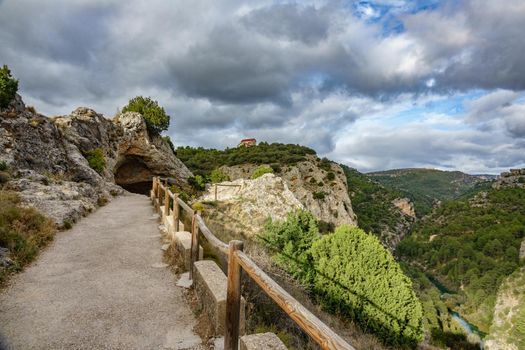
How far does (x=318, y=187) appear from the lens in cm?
5294

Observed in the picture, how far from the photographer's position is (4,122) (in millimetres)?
14977

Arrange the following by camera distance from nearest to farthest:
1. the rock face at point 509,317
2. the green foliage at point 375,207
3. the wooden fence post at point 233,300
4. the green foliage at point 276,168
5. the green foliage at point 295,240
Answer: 1. the wooden fence post at point 233,300
2. the green foliage at point 295,240
3. the rock face at point 509,317
4. the green foliage at point 276,168
5. the green foliage at point 375,207

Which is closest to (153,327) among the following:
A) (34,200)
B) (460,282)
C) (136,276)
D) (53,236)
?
(136,276)

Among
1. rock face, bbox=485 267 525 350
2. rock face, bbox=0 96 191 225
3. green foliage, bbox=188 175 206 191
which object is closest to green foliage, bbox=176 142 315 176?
rock face, bbox=0 96 191 225

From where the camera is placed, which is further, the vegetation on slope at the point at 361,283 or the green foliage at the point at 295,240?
the green foliage at the point at 295,240

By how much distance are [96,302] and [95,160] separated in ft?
62.0

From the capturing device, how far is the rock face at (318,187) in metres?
46.4

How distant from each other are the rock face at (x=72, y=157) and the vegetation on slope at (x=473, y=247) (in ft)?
267

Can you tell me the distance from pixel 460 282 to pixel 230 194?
99883 millimetres

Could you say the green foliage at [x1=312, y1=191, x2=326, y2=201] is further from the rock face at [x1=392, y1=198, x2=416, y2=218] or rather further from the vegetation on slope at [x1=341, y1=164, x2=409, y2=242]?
the rock face at [x1=392, y1=198, x2=416, y2=218]

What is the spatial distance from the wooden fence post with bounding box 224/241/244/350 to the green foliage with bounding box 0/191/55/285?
437 cm

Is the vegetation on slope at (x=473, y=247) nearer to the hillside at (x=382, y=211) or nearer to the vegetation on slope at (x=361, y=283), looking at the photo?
the hillside at (x=382, y=211)

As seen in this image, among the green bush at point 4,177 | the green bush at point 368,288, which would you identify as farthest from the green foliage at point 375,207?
the green bush at point 4,177

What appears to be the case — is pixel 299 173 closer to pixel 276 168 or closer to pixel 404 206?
pixel 276 168
